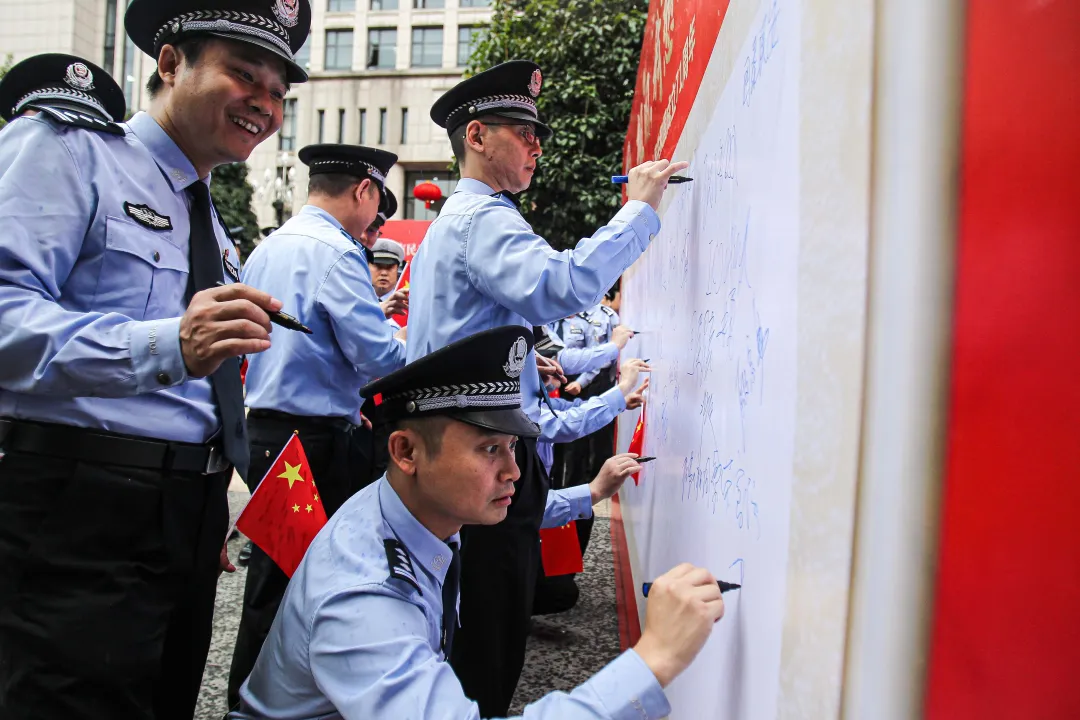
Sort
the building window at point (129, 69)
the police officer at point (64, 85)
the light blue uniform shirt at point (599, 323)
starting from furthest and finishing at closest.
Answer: the building window at point (129, 69)
the light blue uniform shirt at point (599, 323)
the police officer at point (64, 85)

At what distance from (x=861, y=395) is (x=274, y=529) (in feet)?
6.02

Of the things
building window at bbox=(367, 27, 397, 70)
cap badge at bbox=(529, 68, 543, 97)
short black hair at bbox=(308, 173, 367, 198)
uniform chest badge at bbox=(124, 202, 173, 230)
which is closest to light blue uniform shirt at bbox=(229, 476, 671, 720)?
uniform chest badge at bbox=(124, 202, 173, 230)

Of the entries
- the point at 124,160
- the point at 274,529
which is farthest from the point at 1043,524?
the point at 274,529

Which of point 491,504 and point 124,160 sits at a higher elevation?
point 124,160

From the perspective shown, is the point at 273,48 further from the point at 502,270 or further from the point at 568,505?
the point at 568,505

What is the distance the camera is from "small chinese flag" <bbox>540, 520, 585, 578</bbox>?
2.52 metres

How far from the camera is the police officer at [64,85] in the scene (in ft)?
4.94

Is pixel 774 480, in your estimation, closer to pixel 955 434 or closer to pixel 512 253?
pixel 955 434

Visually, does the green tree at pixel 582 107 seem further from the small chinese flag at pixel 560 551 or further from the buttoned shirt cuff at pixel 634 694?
the buttoned shirt cuff at pixel 634 694

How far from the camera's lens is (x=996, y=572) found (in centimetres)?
47

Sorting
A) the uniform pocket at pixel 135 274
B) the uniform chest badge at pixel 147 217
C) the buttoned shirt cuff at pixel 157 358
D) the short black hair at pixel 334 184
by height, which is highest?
the short black hair at pixel 334 184

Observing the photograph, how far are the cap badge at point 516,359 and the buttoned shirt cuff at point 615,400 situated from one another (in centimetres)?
93

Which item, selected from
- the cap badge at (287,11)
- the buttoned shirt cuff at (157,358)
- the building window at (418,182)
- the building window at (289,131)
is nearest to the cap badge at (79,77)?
the cap badge at (287,11)

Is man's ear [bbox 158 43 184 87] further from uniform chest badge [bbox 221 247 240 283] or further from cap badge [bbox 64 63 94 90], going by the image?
uniform chest badge [bbox 221 247 240 283]
